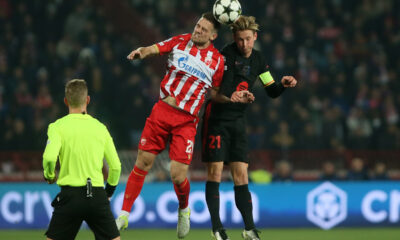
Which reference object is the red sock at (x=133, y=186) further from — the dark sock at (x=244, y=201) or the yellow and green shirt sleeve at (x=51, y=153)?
the yellow and green shirt sleeve at (x=51, y=153)

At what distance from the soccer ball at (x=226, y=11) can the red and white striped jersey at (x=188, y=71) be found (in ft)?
1.19

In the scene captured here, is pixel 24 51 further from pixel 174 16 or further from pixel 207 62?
pixel 207 62

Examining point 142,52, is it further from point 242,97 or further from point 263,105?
point 263,105

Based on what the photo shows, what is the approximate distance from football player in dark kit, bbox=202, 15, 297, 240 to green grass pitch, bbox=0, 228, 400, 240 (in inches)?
73.4

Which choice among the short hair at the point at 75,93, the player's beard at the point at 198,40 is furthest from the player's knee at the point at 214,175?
the short hair at the point at 75,93

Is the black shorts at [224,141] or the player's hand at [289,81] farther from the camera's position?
the black shorts at [224,141]

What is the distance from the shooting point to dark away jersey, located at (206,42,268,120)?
7.92 metres

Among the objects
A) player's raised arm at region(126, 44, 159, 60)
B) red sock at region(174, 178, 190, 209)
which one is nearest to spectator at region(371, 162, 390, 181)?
red sock at region(174, 178, 190, 209)

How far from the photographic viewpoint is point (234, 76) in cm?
802

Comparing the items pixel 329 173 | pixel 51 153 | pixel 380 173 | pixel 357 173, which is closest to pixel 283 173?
pixel 329 173

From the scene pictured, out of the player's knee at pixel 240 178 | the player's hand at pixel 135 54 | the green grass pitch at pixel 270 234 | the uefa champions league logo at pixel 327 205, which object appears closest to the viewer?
the player's hand at pixel 135 54

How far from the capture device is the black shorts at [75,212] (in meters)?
5.75

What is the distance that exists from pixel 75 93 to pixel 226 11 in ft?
7.54

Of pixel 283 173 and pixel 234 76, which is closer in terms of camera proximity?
pixel 234 76
